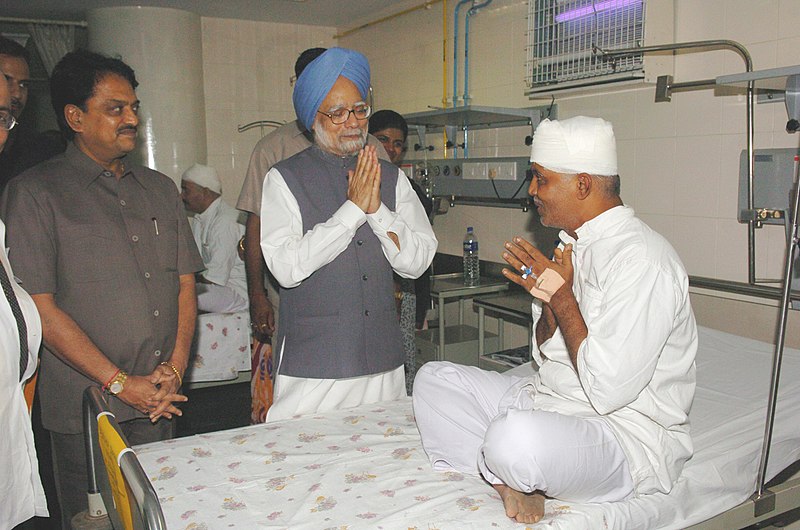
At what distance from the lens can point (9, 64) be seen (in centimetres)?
253

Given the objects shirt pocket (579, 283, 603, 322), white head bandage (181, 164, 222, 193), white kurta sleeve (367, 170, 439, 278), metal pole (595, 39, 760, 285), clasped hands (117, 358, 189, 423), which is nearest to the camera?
shirt pocket (579, 283, 603, 322)

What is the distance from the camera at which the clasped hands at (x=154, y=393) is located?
1957 mm

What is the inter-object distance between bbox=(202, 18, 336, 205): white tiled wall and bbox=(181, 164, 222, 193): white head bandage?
784 millimetres

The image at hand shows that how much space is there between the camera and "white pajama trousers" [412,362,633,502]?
1.60 m

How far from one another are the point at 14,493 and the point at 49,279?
0.57m

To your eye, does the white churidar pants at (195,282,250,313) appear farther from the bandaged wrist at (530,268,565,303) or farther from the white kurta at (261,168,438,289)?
the bandaged wrist at (530,268,565,303)

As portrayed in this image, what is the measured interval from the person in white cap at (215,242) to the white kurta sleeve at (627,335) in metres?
3.43

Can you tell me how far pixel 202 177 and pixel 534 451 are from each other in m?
3.97

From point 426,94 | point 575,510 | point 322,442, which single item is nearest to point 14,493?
point 322,442

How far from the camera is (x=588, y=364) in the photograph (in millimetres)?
1632

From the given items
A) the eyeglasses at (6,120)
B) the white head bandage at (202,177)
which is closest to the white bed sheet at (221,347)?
the white head bandage at (202,177)

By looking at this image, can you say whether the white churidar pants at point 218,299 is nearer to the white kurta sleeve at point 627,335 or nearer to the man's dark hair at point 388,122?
the man's dark hair at point 388,122

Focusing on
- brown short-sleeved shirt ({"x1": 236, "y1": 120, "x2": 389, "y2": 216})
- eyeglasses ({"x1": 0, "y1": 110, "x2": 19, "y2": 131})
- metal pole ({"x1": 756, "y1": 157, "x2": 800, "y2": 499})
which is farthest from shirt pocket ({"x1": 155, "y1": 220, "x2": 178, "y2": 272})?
metal pole ({"x1": 756, "y1": 157, "x2": 800, "y2": 499})

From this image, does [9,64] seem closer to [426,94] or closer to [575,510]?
[575,510]
